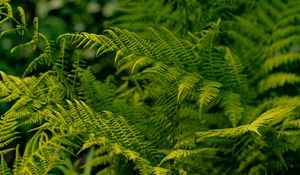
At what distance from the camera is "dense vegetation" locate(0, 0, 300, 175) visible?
5.05 ft

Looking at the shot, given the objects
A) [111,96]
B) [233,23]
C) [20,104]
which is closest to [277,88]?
[233,23]

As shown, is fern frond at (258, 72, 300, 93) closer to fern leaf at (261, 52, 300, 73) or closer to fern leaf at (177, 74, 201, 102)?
fern leaf at (261, 52, 300, 73)

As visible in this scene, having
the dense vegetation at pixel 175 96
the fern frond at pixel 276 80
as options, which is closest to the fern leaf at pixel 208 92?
the dense vegetation at pixel 175 96

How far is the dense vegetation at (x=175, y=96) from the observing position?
1.54 metres

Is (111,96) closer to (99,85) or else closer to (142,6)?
(99,85)

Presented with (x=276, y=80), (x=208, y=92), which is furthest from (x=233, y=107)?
(x=276, y=80)

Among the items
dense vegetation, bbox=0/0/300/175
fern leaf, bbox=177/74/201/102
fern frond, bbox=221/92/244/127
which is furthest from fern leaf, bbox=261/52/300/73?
fern leaf, bbox=177/74/201/102

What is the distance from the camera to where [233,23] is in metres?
2.05

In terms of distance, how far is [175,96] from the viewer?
68.4 inches

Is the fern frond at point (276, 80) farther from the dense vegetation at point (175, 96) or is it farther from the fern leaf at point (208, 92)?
the fern leaf at point (208, 92)

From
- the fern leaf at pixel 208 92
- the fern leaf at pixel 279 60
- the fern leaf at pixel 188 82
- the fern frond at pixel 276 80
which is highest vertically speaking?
the fern leaf at pixel 188 82

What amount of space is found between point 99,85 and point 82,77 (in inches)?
2.2

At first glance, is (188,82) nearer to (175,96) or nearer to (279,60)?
(175,96)

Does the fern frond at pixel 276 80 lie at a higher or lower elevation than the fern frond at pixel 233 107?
lower
